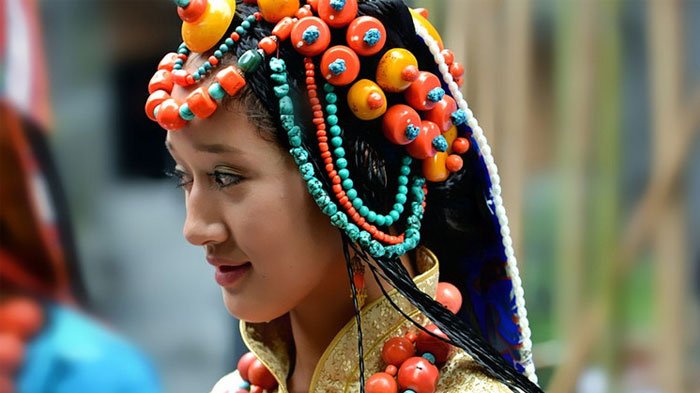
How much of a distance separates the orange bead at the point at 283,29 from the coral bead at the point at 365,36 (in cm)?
6

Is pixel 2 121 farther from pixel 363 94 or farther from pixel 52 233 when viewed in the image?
pixel 363 94

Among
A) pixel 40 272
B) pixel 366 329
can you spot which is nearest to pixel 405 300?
pixel 366 329

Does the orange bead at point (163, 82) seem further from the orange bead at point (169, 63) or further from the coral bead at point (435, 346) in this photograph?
the coral bead at point (435, 346)

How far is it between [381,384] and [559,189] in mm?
1470

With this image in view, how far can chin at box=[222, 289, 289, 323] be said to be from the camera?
1.03m

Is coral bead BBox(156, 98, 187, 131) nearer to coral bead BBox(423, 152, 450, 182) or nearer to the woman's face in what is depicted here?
the woman's face

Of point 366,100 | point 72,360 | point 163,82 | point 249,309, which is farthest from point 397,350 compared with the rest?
point 72,360

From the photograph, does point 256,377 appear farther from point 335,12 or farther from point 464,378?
point 335,12

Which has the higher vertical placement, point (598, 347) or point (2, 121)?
point (2, 121)

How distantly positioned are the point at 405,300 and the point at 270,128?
0.24 meters

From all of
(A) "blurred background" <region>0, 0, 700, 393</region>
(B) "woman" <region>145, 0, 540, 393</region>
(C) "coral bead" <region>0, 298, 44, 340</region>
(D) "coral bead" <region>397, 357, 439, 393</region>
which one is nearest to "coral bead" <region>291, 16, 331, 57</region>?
(B) "woman" <region>145, 0, 540, 393</region>

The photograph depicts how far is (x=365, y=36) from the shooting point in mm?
985

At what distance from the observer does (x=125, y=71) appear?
223 centimetres

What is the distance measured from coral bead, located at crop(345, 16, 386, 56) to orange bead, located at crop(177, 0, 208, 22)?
15 centimetres
